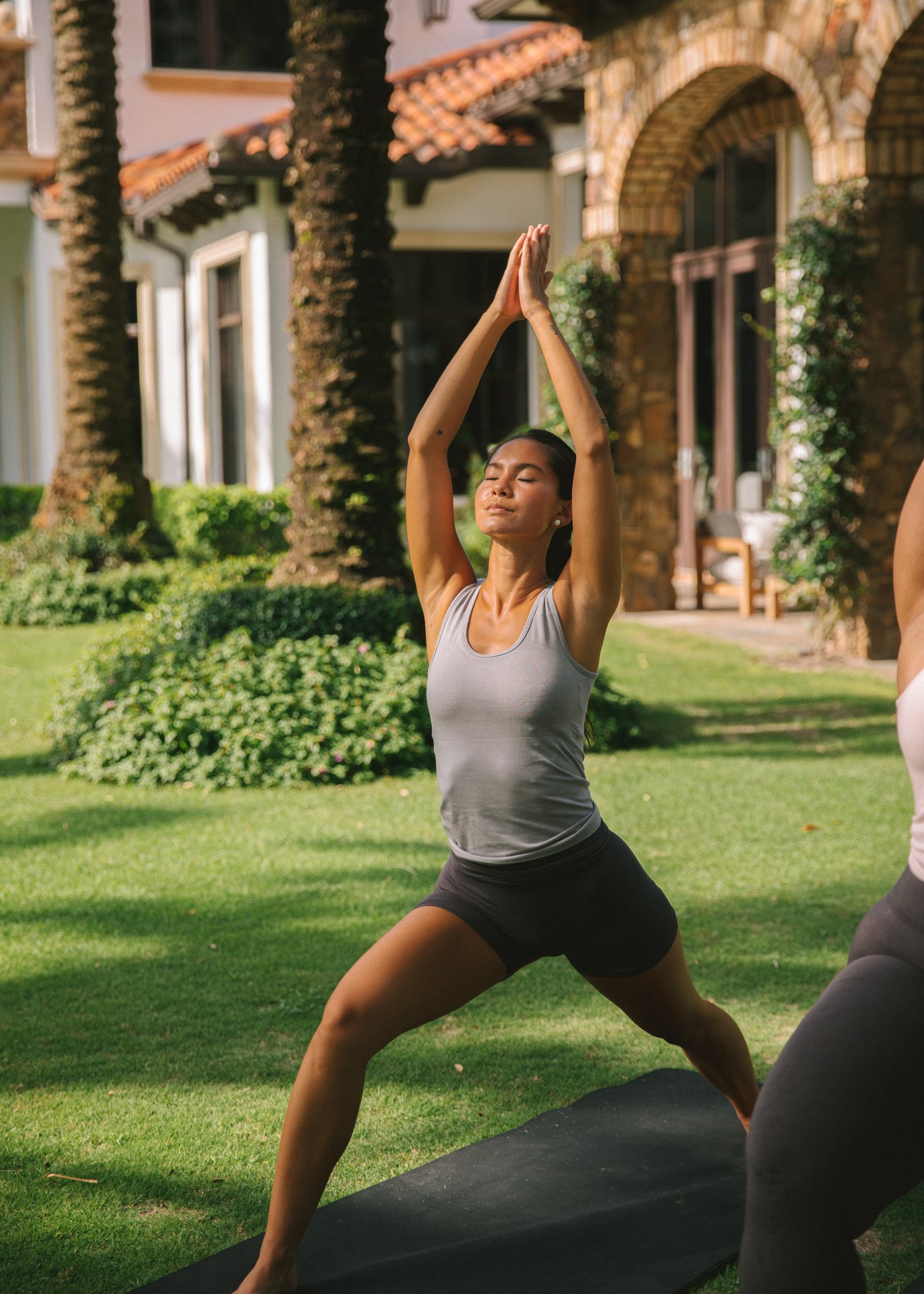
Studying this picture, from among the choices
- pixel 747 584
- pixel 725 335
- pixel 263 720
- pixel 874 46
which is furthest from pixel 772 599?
pixel 263 720

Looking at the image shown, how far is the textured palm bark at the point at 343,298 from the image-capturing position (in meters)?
8.16

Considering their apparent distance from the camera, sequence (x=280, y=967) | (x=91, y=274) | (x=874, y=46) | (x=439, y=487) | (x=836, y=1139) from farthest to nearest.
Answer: (x=91, y=274), (x=874, y=46), (x=280, y=967), (x=439, y=487), (x=836, y=1139)

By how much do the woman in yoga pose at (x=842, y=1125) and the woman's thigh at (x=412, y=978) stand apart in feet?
2.51

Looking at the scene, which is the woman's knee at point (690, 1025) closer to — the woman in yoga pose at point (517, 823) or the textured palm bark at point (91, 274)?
the woman in yoga pose at point (517, 823)

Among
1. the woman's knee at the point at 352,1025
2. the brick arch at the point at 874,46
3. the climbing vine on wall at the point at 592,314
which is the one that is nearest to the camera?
the woman's knee at the point at 352,1025

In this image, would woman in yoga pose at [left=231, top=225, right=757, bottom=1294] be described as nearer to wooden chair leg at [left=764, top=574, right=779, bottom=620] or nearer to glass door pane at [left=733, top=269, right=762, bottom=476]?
wooden chair leg at [left=764, top=574, right=779, bottom=620]

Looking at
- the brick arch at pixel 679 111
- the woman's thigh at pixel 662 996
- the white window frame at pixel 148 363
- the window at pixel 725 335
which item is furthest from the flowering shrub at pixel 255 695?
the white window frame at pixel 148 363

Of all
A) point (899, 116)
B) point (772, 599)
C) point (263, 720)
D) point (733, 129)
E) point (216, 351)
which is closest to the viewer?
point (263, 720)

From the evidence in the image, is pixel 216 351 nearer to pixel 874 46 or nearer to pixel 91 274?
pixel 91 274

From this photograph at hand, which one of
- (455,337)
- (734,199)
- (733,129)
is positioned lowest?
(455,337)

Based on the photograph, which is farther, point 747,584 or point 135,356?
point 135,356

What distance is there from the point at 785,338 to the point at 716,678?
8.10 ft

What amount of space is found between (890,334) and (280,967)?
7.19m

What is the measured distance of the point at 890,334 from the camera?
9.92 meters
